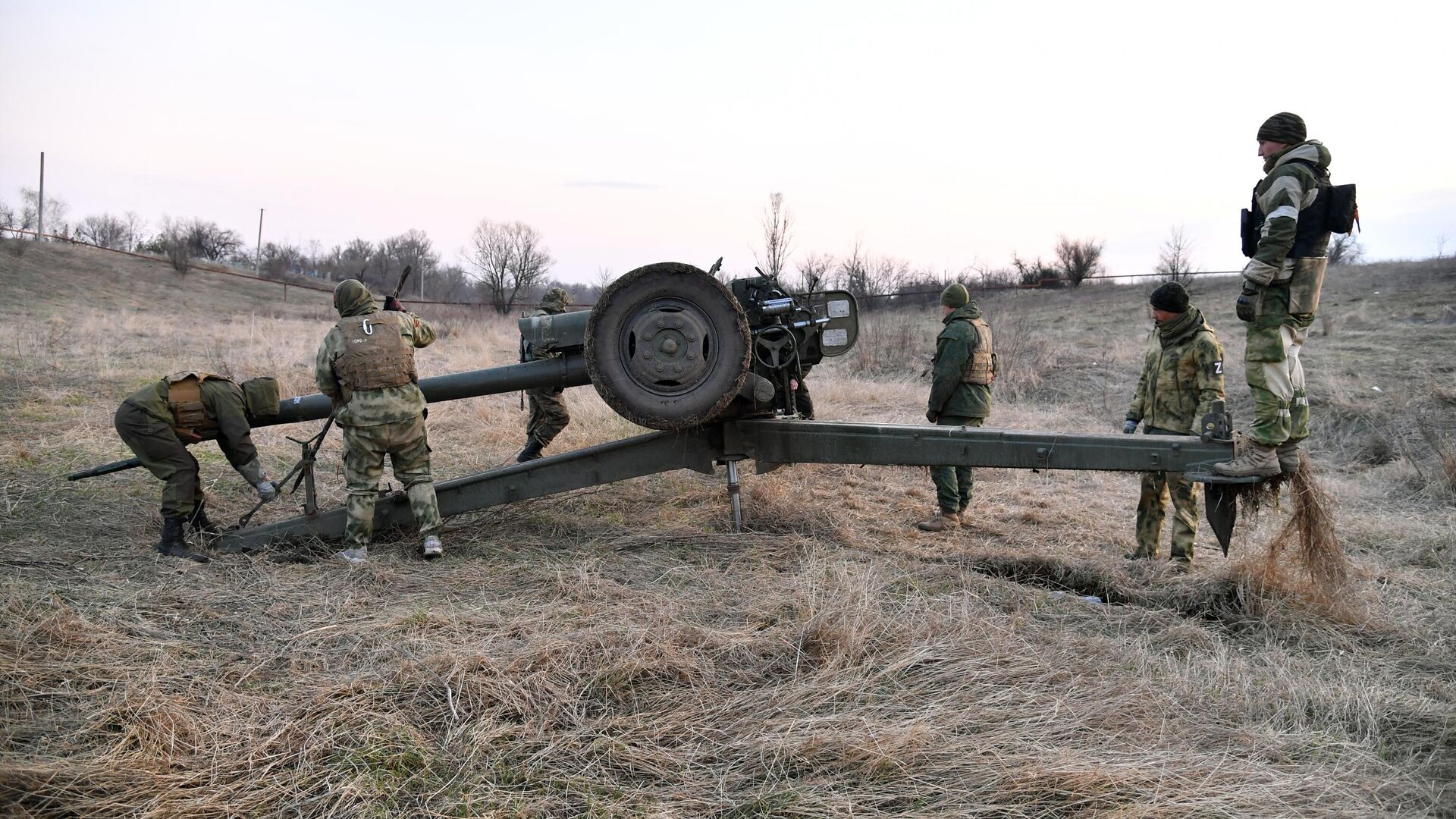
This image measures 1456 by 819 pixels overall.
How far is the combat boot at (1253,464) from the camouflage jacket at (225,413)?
5353 millimetres

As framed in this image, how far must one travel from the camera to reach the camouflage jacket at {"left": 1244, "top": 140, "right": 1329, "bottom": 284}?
412 centimetres

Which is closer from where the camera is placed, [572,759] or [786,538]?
[572,759]

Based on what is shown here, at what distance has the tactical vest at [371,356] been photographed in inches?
206

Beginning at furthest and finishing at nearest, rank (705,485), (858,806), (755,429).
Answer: (705,485), (755,429), (858,806)

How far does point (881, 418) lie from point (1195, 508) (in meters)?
4.75

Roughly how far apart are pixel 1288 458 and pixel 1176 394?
1.34 meters

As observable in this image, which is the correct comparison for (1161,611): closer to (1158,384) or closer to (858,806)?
(1158,384)

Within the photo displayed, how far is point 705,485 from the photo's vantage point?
739 centimetres

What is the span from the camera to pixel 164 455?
5.34 metres

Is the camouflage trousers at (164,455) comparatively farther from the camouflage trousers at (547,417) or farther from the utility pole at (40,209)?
the utility pole at (40,209)

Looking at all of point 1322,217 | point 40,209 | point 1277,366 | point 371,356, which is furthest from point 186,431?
point 40,209

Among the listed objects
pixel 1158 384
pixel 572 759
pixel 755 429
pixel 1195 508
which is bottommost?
pixel 572 759

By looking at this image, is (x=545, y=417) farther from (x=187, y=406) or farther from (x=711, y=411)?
(x=711, y=411)

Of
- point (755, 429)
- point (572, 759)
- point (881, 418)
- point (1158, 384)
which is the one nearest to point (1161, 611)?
point (1158, 384)
